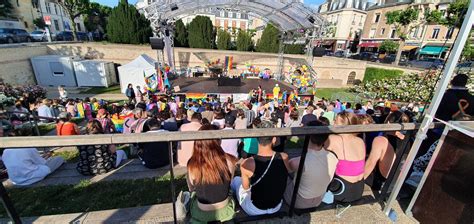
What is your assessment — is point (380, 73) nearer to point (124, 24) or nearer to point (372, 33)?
point (372, 33)

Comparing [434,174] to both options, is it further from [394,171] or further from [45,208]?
[45,208]

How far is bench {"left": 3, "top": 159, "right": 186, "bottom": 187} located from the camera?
3.76 m

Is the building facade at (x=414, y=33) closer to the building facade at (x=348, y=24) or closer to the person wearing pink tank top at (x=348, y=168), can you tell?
the building facade at (x=348, y=24)

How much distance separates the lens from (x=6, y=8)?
1146 inches

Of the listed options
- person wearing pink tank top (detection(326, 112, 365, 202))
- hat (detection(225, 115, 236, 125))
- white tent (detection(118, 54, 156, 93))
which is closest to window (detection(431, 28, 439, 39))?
white tent (detection(118, 54, 156, 93))

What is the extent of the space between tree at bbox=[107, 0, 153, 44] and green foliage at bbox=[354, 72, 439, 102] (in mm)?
23958

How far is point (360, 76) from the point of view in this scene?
25391 mm

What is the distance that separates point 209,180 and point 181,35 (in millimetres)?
28631

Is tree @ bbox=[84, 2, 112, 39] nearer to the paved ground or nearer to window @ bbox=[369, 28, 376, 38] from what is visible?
the paved ground

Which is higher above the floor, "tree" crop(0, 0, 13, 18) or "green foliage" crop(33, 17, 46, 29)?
"tree" crop(0, 0, 13, 18)

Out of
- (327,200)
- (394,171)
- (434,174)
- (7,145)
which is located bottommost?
(327,200)

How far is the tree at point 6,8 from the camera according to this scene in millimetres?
28281

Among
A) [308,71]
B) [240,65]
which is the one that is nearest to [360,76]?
[308,71]

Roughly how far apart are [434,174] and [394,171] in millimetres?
314
